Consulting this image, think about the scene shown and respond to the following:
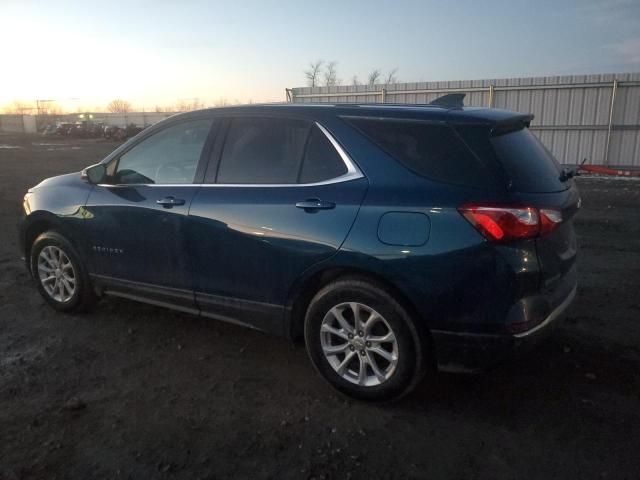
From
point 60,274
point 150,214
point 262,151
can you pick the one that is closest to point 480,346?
point 262,151

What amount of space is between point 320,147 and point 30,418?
2.37 meters

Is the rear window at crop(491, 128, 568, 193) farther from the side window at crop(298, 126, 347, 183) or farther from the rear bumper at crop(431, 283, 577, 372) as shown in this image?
the side window at crop(298, 126, 347, 183)

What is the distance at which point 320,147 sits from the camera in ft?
11.2

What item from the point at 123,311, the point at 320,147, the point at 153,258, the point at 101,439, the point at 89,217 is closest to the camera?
the point at 101,439

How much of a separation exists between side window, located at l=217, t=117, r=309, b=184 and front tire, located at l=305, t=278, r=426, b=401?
0.84 metres

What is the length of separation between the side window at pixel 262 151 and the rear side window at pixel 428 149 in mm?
467

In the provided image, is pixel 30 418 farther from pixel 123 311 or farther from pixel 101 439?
pixel 123 311

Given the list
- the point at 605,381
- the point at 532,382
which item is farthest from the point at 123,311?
the point at 605,381

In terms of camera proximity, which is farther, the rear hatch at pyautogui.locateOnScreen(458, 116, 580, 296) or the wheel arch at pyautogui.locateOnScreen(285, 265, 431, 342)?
the wheel arch at pyautogui.locateOnScreen(285, 265, 431, 342)

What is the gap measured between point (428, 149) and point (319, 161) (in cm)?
70

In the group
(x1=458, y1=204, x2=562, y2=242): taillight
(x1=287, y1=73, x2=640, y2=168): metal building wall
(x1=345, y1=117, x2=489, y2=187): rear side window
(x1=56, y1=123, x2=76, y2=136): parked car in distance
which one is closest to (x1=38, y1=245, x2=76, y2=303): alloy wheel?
(x1=345, y1=117, x2=489, y2=187): rear side window

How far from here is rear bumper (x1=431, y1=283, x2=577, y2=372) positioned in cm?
289

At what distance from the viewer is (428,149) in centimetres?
309

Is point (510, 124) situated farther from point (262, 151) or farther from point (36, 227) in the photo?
point (36, 227)
